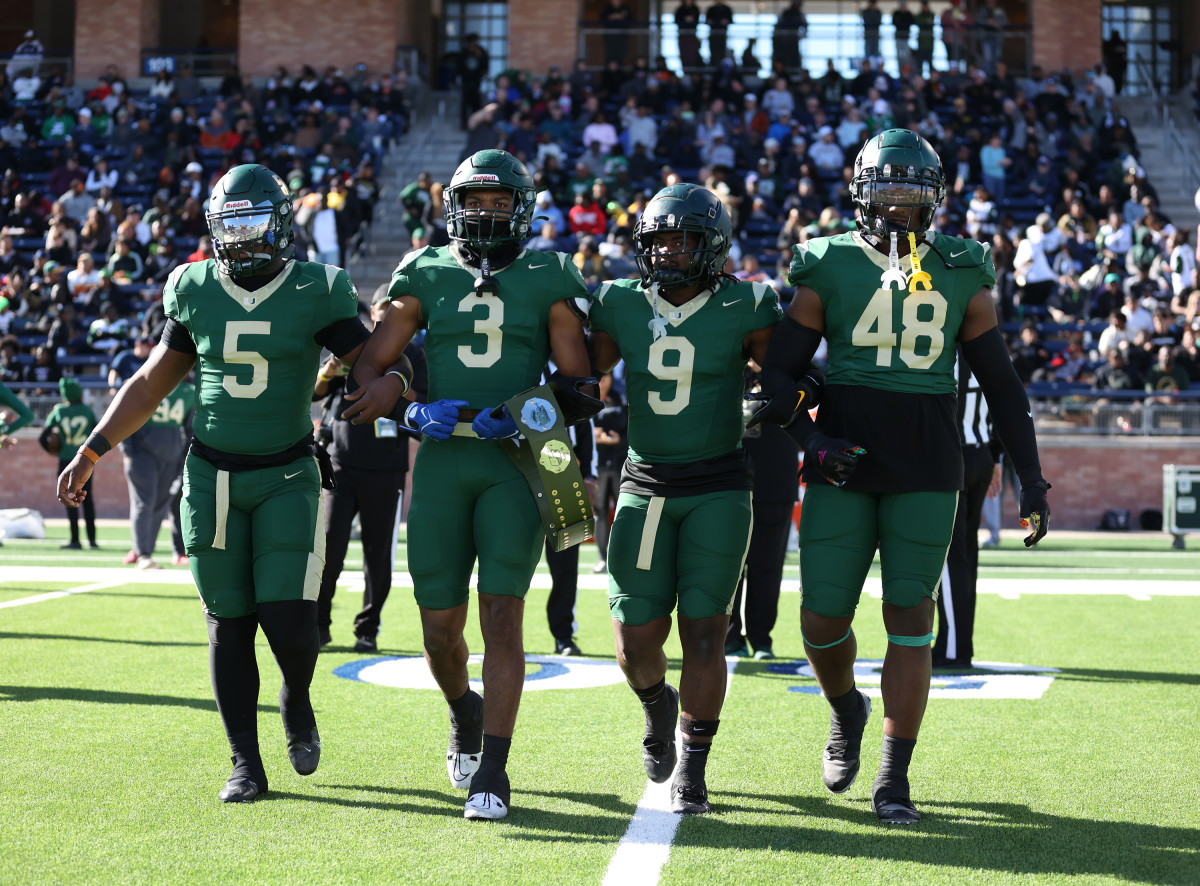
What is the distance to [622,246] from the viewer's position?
57.6 feet

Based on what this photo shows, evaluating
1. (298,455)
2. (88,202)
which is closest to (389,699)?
(298,455)

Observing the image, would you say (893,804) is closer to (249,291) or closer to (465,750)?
(465,750)

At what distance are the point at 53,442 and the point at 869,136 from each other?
1365cm

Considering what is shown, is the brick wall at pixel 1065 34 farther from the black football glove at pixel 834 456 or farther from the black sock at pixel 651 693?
the black sock at pixel 651 693

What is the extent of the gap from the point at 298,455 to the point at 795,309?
1633 mm

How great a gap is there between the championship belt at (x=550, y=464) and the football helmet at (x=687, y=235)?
525 millimetres

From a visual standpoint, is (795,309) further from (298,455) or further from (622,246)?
(622,246)

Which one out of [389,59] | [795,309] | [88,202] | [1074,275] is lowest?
[795,309]

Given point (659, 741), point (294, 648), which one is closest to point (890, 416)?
point (659, 741)

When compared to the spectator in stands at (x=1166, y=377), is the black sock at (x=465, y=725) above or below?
below

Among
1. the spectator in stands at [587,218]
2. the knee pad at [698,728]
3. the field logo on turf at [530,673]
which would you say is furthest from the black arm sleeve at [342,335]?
the spectator in stands at [587,218]

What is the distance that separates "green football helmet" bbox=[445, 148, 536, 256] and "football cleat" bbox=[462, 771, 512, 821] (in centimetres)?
162

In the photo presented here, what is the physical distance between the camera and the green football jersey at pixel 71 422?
533 inches

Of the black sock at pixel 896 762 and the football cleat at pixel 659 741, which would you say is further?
the football cleat at pixel 659 741
